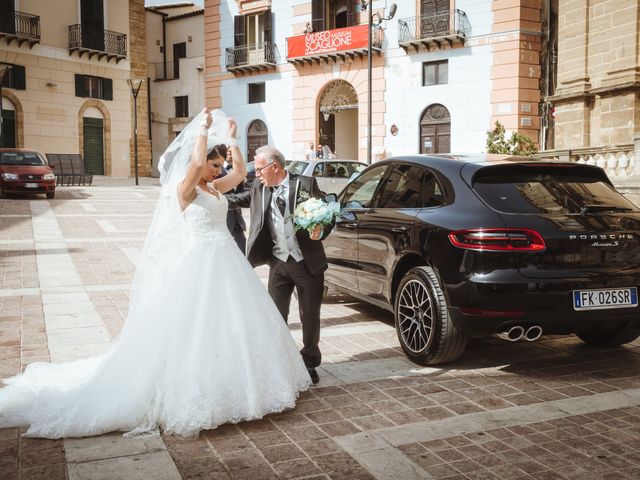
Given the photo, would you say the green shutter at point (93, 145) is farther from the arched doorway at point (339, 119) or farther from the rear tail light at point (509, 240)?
the rear tail light at point (509, 240)

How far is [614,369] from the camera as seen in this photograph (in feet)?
17.5

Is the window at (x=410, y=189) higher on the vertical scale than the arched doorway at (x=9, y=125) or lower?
lower

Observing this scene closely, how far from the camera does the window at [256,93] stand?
35.3 metres

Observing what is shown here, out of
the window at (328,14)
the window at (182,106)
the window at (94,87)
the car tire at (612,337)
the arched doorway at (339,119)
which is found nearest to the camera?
the car tire at (612,337)

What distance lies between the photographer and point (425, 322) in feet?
17.4

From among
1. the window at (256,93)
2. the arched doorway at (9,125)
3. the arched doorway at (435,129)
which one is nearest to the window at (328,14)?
the window at (256,93)

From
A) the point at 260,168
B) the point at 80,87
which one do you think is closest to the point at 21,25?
the point at 80,87

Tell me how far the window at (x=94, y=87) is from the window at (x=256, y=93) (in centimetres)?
A: 865

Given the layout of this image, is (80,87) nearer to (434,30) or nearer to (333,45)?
(333,45)

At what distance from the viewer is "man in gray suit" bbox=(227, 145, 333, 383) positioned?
4.88 m

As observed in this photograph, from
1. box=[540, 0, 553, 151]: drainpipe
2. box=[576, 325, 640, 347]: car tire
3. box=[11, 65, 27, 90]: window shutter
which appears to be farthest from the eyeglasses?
box=[11, 65, 27, 90]: window shutter

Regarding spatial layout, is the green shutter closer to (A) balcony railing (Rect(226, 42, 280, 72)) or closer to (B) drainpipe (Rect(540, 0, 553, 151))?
(A) balcony railing (Rect(226, 42, 280, 72))

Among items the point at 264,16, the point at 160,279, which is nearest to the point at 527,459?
the point at 160,279

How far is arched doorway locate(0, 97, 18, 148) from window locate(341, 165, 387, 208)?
31.4m
